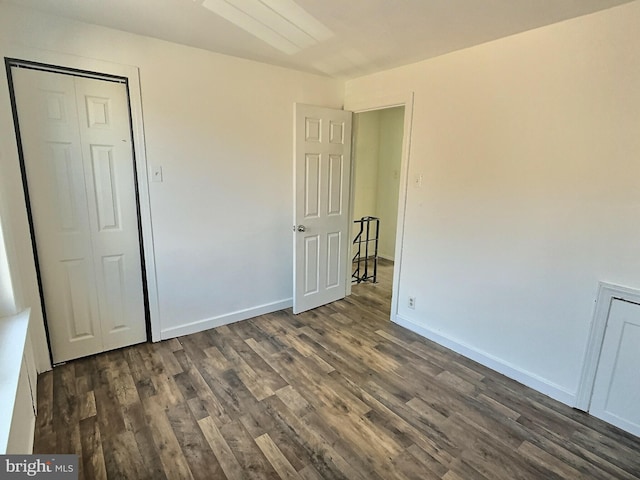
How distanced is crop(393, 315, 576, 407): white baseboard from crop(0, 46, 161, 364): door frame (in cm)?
232

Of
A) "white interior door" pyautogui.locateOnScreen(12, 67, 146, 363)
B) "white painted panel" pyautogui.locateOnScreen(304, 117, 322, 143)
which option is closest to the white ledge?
"white interior door" pyautogui.locateOnScreen(12, 67, 146, 363)

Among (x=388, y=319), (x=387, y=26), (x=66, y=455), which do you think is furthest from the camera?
(x=388, y=319)

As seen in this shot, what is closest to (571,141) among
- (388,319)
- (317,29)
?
(317,29)

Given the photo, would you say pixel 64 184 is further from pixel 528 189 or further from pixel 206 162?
pixel 528 189

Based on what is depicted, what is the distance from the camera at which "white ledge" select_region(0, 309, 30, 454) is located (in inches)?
46.6

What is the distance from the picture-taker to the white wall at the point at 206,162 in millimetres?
2197

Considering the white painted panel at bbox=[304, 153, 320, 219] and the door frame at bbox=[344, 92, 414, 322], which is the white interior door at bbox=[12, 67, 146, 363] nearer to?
the white painted panel at bbox=[304, 153, 320, 219]

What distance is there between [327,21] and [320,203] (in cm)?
166

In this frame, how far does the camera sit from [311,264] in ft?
11.3

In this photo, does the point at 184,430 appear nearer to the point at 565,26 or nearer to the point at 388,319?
the point at 388,319

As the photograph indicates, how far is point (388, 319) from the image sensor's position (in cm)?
342

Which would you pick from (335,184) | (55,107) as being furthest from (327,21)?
(55,107)

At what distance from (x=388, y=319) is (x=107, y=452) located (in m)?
2.47

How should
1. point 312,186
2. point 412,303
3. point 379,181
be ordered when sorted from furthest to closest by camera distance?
point 379,181 → point 312,186 → point 412,303
